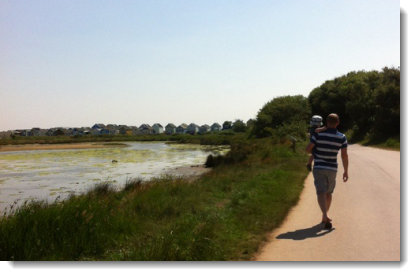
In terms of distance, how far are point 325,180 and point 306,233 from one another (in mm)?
948

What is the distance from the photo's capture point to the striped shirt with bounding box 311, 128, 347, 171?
6781mm

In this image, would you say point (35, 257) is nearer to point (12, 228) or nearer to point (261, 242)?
point (12, 228)

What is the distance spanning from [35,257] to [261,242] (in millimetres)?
3440

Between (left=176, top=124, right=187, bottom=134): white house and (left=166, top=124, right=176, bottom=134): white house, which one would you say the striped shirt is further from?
(left=176, top=124, right=187, bottom=134): white house

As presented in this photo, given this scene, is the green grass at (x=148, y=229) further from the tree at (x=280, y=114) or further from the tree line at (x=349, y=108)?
the tree at (x=280, y=114)

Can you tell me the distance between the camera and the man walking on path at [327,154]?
6781 millimetres

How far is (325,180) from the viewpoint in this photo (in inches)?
274

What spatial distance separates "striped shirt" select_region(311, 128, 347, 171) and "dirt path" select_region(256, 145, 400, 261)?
1.09m

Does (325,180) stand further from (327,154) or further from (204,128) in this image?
(204,128)

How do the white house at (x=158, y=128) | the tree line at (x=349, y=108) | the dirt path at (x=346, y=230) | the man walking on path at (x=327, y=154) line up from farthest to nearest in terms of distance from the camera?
the white house at (x=158, y=128) < the tree line at (x=349, y=108) < the man walking on path at (x=327, y=154) < the dirt path at (x=346, y=230)

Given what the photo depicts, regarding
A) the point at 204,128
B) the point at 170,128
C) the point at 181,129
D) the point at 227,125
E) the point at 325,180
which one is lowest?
the point at 325,180

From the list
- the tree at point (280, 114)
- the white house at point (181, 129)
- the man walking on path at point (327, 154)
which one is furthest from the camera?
the white house at point (181, 129)

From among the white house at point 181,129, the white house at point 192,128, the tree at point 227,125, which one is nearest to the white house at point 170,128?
the white house at point 181,129

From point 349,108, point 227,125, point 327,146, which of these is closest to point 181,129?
point 227,125
